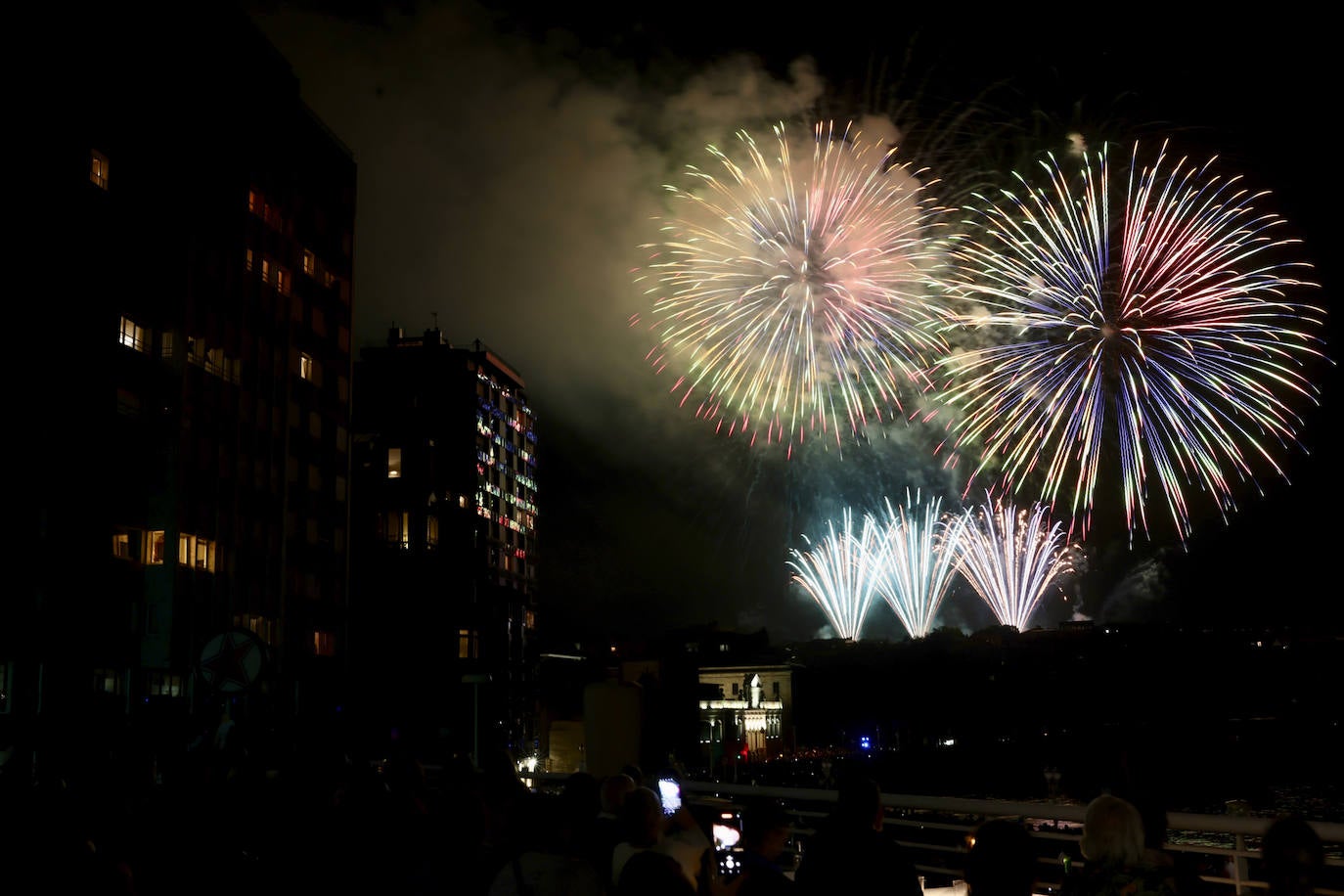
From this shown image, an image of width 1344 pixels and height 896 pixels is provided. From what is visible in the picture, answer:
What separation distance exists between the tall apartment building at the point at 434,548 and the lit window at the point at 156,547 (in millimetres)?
18830

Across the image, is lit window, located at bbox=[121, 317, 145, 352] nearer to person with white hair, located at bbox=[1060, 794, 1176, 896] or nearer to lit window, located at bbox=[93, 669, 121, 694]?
lit window, located at bbox=[93, 669, 121, 694]

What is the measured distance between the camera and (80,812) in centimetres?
895

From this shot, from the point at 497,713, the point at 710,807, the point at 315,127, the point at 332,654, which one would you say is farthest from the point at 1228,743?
the point at 710,807

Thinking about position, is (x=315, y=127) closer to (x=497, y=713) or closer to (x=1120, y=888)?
(x=497, y=713)

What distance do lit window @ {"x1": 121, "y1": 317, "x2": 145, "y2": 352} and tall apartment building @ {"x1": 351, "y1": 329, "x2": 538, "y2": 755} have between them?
24.5 meters

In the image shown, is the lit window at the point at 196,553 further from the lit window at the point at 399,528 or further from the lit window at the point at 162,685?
the lit window at the point at 399,528

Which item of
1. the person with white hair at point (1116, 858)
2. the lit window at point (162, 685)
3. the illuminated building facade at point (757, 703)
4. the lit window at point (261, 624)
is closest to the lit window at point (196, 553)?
the lit window at point (261, 624)

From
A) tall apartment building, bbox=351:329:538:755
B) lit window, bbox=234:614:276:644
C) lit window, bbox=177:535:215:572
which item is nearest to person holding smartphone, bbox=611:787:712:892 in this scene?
lit window, bbox=177:535:215:572

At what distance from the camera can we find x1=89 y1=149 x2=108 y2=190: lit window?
44.8 m

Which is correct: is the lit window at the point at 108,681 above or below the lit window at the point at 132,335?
below

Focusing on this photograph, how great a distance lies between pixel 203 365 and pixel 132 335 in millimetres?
5134

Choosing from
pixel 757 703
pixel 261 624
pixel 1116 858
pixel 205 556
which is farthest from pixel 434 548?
pixel 1116 858

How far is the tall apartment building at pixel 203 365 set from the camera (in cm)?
4306

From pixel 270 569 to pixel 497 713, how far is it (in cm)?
3479
